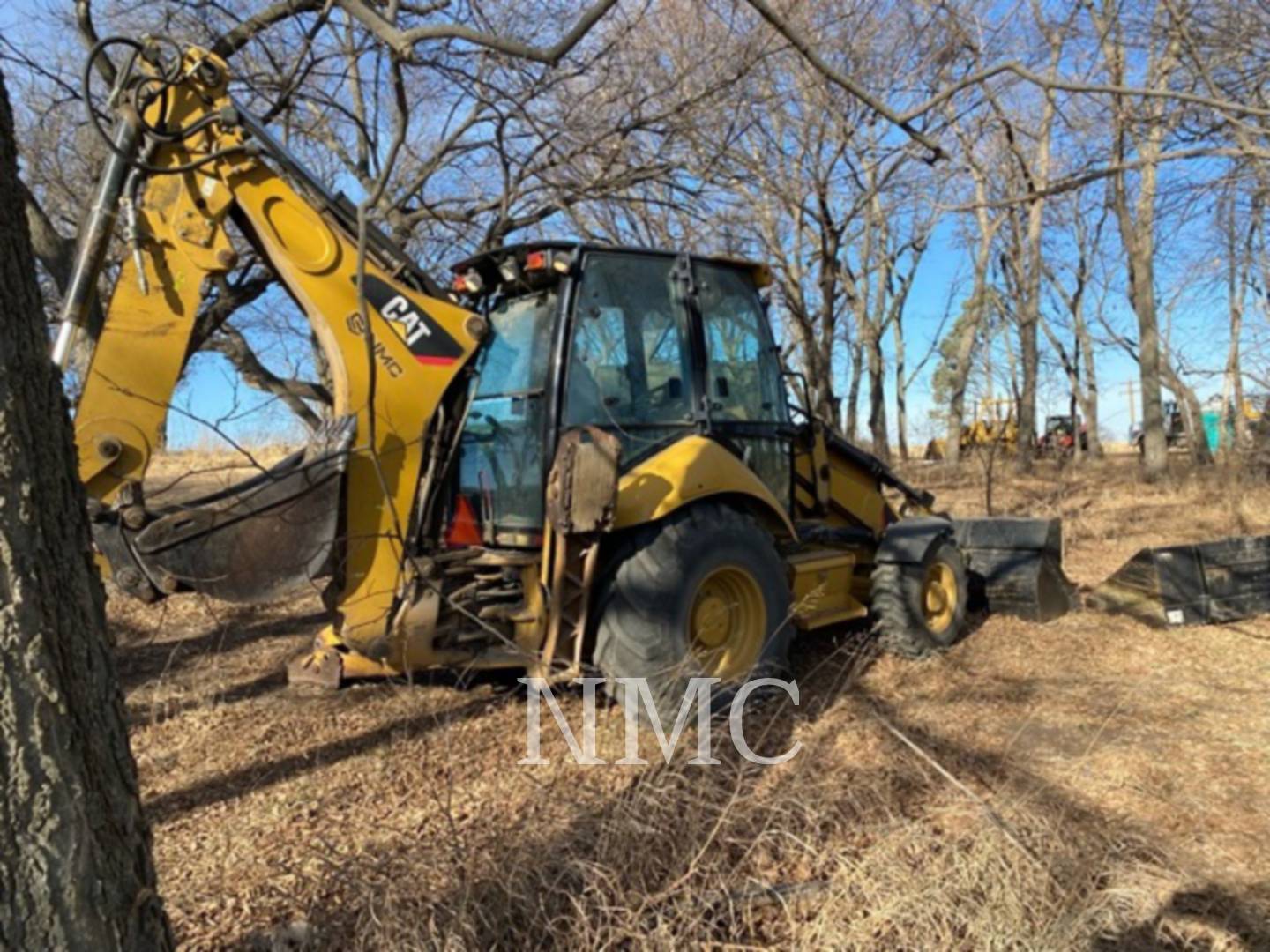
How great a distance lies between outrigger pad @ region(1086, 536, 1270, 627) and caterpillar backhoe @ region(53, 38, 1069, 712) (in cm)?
280

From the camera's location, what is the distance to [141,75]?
3.77 m

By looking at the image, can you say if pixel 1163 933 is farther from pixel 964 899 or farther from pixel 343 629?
pixel 343 629

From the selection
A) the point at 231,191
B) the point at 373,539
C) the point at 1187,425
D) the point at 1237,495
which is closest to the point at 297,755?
the point at 373,539

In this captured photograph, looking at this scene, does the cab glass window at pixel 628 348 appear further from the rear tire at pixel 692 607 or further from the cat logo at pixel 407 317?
the cat logo at pixel 407 317

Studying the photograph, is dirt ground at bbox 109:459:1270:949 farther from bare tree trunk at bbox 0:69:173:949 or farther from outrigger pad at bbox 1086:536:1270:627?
bare tree trunk at bbox 0:69:173:949

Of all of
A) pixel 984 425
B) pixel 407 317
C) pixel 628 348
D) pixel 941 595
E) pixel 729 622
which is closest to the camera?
pixel 407 317

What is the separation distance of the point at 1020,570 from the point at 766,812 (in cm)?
452

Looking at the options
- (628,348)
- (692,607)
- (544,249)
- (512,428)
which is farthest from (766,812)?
(544,249)

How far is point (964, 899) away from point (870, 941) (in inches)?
12.6

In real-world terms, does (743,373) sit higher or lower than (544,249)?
lower

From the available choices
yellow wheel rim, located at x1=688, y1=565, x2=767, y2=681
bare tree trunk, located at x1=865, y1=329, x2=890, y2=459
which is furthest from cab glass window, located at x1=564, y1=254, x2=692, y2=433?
bare tree trunk, located at x1=865, y1=329, x2=890, y2=459

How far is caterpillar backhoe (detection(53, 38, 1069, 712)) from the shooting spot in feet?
12.4

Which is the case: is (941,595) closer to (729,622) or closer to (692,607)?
(729,622)

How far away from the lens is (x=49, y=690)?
1.65m
